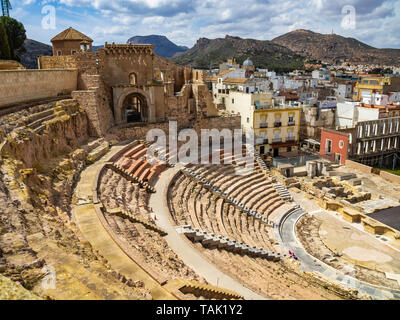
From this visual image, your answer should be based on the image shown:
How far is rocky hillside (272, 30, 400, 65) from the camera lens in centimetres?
16835

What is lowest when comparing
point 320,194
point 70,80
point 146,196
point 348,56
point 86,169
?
point 320,194

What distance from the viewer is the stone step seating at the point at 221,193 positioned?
21.7 meters

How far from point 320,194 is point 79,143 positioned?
726 inches

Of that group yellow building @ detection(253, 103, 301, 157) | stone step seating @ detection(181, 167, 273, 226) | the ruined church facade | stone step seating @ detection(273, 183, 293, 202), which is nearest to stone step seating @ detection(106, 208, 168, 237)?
stone step seating @ detection(181, 167, 273, 226)

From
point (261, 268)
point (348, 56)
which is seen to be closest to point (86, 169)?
point (261, 268)

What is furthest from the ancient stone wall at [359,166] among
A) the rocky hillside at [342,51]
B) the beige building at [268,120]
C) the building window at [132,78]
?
the rocky hillside at [342,51]

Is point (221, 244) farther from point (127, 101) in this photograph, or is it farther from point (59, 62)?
point (59, 62)

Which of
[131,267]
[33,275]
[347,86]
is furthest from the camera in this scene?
[347,86]

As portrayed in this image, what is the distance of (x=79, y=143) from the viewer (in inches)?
808

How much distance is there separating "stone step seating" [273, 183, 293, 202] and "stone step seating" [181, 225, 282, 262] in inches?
368

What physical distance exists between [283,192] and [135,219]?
50.1ft

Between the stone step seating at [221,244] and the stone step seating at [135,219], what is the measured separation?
3.48 ft

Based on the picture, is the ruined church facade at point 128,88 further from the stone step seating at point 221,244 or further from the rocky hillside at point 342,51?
the rocky hillside at point 342,51
